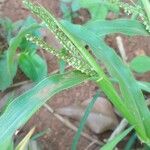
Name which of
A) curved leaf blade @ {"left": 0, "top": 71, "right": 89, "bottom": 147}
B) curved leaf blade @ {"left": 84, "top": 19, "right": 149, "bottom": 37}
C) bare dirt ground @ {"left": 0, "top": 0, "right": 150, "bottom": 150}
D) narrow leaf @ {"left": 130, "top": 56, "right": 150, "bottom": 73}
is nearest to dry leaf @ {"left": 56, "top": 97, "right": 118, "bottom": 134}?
bare dirt ground @ {"left": 0, "top": 0, "right": 150, "bottom": 150}

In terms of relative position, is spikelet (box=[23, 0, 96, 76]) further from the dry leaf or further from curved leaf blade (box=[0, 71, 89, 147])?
the dry leaf

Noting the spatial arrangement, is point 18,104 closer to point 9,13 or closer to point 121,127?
point 121,127

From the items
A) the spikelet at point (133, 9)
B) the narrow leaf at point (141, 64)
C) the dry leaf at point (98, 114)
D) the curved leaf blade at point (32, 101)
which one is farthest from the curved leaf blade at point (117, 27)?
the dry leaf at point (98, 114)

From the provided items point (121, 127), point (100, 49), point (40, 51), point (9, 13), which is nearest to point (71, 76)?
point (100, 49)

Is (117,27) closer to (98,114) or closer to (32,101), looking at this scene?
(32,101)

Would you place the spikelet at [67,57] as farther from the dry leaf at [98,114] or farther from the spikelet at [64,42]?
the dry leaf at [98,114]
